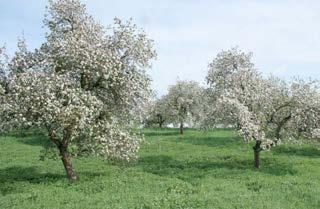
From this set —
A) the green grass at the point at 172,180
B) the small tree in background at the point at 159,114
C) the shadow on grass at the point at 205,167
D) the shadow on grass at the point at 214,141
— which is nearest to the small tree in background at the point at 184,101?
the small tree in background at the point at 159,114

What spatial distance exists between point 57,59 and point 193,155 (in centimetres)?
1891

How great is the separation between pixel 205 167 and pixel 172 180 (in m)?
7.76

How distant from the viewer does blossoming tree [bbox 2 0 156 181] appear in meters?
31.0

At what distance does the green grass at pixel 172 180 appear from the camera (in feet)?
86.3

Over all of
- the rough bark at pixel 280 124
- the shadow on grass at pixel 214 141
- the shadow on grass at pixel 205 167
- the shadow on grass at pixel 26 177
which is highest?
the rough bark at pixel 280 124

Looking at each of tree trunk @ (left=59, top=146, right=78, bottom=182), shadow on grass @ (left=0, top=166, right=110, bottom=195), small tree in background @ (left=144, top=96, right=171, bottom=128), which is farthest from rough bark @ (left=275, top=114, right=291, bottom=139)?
small tree in background @ (left=144, top=96, right=171, bottom=128)

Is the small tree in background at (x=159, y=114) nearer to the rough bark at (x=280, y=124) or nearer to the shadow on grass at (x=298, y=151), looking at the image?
the shadow on grass at (x=298, y=151)

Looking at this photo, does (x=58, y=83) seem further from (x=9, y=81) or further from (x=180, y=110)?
(x=180, y=110)

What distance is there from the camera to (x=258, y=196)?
27.8 metres

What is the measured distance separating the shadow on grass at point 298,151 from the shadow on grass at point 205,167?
6119 mm

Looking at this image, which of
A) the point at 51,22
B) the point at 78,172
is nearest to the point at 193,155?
the point at 78,172

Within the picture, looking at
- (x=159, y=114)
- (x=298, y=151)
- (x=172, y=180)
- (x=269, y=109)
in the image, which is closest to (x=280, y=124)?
(x=269, y=109)

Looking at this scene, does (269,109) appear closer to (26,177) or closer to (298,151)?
(298,151)

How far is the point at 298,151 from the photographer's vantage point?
170ft
